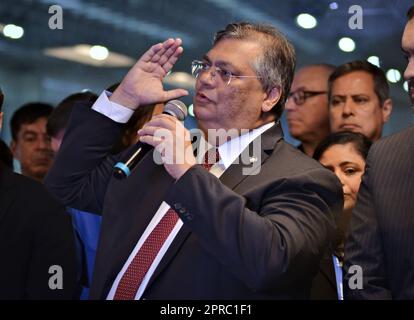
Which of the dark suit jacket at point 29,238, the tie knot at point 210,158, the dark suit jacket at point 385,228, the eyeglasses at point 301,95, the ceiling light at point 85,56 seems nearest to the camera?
the dark suit jacket at point 385,228

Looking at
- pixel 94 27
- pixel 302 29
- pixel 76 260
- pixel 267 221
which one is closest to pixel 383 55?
pixel 302 29

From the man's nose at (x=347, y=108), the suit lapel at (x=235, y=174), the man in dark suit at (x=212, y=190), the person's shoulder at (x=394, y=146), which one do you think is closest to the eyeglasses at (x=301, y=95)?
the man's nose at (x=347, y=108)

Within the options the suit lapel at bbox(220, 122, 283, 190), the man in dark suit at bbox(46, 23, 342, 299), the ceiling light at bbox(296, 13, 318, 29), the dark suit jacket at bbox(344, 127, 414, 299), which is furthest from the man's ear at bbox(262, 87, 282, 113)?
the ceiling light at bbox(296, 13, 318, 29)

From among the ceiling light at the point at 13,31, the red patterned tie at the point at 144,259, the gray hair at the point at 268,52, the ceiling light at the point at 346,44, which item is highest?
the ceiling light at the point at 13,31

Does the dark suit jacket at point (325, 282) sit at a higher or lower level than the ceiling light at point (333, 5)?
lower

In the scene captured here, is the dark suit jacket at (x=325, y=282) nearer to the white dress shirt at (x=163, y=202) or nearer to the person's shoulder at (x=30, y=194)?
the white dress shirt at (x=163, y=202)

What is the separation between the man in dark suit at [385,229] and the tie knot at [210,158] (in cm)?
42

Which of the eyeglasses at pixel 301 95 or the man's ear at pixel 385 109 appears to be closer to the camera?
the man's ear at pixel 385 109

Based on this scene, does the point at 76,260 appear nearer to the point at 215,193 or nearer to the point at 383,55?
the point at 215,193

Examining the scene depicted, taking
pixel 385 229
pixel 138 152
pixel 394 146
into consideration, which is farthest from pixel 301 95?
pixel 138 152

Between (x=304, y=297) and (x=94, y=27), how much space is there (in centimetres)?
244

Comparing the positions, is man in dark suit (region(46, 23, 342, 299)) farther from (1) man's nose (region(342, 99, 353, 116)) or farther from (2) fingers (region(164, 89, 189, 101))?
(1) man's nose (region(342, 99, 353, 116))

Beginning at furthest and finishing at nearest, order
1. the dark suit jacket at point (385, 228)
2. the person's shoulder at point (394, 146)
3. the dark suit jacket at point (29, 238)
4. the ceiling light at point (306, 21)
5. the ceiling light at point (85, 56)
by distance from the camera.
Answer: the ceiling light at point (85, 56) < the ceiling light at point (306, 21) < the dark suit jacket at point (29, 238) < the person's shoulder at point (394, 146) < the dark suit jacket at point (385, 228)

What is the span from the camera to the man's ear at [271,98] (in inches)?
93.4
